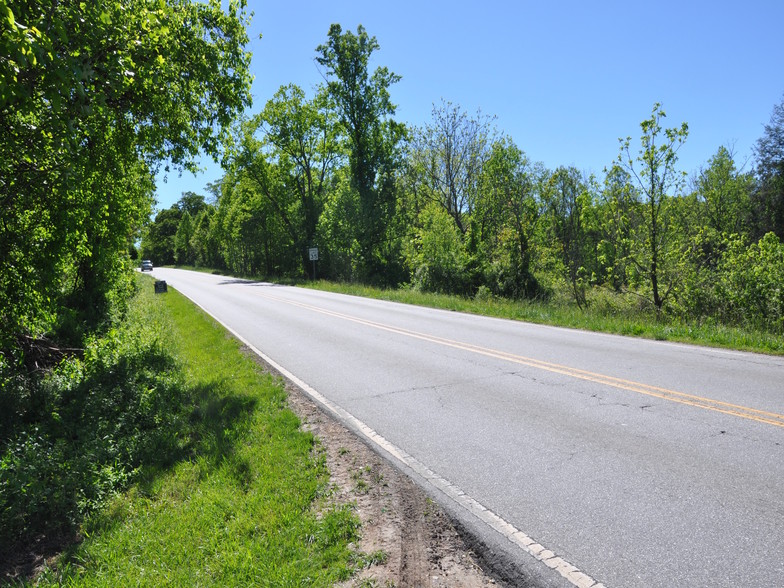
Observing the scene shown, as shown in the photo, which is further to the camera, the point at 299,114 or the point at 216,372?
the point at 299,114

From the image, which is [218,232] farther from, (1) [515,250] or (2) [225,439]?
(2) [225,439]

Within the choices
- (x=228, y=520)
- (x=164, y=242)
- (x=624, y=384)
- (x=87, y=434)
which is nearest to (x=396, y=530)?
(x=228, y=520)

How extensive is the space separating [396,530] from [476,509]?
66cm

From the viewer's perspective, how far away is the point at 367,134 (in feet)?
127

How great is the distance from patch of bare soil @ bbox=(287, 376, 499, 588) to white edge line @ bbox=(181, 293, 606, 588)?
18 centimetres

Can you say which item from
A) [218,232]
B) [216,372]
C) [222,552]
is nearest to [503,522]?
[222,552]

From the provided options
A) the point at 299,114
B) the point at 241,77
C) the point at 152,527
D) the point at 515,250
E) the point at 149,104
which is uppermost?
the point at 299,114

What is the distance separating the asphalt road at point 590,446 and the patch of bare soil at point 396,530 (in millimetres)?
190

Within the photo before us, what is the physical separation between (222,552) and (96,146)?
24.2 feet

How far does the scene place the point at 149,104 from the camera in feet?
26.1

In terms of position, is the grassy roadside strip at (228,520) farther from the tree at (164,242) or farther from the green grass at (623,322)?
the tree at (164,242)

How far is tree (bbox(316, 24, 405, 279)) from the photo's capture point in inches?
1486

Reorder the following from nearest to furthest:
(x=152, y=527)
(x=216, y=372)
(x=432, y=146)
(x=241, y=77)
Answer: (x=152, y=527)
(x=216, y=372)
(x=241, y=77)
(x=432, y=146)

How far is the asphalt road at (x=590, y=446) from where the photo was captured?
3094 millimetres
